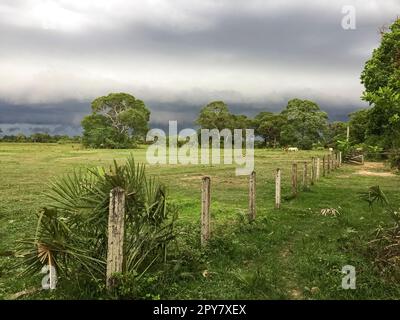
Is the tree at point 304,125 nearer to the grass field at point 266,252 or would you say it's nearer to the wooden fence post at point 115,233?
the grass field at point 266,252

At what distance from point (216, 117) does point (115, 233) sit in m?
94.1

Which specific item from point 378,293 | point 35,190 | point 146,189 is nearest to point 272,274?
point 378,293

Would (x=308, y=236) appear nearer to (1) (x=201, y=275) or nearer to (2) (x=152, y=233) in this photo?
(1) (x=201, y=275)

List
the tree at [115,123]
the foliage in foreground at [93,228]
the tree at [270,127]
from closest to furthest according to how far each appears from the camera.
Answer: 1. the foliage in foreground at [93,228]
2. the tree at [115,123]
3. the tree at [270,127]

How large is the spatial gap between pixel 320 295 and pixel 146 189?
11.9 feet

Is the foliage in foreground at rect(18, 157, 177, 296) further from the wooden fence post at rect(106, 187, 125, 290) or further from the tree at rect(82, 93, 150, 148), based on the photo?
the tree at rect(82, 93, 150, 148)

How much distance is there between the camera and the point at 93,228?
7520 millimetres

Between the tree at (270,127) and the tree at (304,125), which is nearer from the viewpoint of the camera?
the tree at (304,125)

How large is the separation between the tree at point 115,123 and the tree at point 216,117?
13516 millimetres

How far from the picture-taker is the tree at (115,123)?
274 feet

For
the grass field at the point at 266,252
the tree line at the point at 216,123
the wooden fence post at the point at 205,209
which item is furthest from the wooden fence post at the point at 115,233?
the tree line at the point at 216,123

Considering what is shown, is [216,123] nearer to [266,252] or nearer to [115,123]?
[115,123]

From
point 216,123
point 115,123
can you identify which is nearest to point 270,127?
point 216,123

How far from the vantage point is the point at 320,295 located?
7293 millimetres
